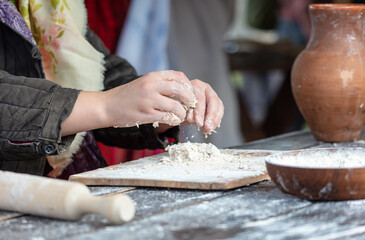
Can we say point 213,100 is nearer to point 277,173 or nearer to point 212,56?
point 277,173

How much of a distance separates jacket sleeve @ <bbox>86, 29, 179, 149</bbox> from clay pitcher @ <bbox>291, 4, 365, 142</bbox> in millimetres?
392

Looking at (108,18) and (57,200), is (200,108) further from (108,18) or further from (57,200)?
(108,18)

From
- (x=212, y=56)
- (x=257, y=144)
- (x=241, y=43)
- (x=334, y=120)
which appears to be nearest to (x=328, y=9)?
(x=334, y=120)

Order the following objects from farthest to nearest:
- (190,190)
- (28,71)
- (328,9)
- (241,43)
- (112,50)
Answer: (241,43) → (112,50) → (328,9) → (28,71) → (190,190)

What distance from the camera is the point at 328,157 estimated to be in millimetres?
1211

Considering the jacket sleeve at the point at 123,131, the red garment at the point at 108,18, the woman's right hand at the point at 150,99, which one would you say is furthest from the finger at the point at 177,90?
the red garment at the point at 108,18

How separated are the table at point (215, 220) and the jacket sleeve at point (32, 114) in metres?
0.25

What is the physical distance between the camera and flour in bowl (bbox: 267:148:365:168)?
1.19 meters

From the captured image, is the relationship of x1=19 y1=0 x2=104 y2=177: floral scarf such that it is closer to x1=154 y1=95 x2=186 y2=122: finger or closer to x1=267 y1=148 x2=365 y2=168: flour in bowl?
x1=154 y1=95 x2=186 y2=122: finger

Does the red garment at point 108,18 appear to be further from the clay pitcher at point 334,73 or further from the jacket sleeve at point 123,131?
the clay pitcher at point 334,73

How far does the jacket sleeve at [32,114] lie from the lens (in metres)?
1.31

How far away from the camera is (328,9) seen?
1.75m

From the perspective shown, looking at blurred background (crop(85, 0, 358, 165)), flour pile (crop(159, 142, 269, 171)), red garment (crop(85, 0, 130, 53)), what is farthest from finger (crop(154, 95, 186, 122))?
red garment (crop(85, 0, 130, 53))

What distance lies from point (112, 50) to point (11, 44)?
1.17m
